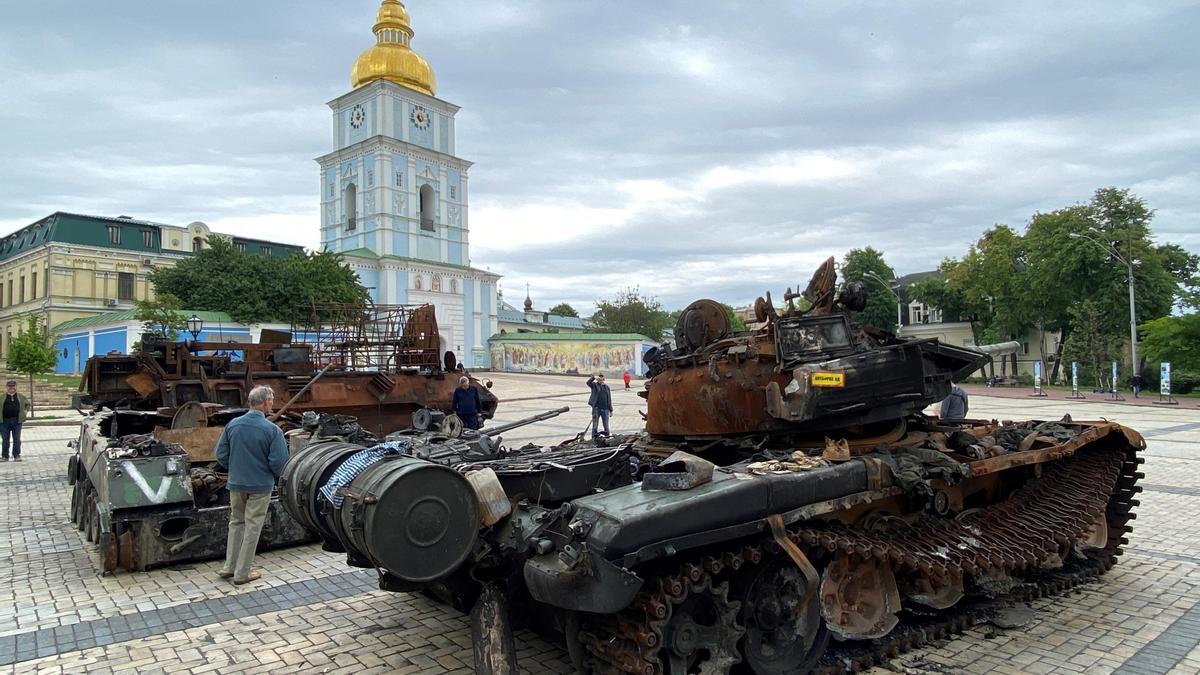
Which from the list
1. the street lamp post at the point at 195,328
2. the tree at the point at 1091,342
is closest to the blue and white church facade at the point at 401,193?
the street lamp post at the point at 195,328

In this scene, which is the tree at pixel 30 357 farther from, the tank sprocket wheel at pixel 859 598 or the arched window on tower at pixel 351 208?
the arched window on tower at pixel 351 208

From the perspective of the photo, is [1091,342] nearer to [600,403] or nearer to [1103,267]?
[1103,267]

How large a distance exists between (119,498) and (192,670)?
2.83 metres

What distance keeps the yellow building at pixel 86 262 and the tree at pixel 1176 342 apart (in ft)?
150

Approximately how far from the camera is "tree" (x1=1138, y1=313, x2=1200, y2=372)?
32812mm

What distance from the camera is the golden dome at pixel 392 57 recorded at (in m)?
53.2

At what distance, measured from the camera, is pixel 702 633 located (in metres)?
4.20

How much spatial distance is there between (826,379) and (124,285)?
5601cm

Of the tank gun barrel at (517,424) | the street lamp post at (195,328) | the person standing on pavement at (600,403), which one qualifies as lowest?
the person standing on pavement at (600,403)

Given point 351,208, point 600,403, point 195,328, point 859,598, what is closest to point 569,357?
point 351,208

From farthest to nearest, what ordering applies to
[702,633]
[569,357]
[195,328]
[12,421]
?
[569,357]
[195,328]
[12,421]
[702,633]

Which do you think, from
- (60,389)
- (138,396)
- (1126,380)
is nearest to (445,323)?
(60,389)

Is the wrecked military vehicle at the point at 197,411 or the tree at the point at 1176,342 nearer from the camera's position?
the wrecked military vehicle at the point at 197,411

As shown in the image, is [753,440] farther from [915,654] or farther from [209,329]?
[209,329]
